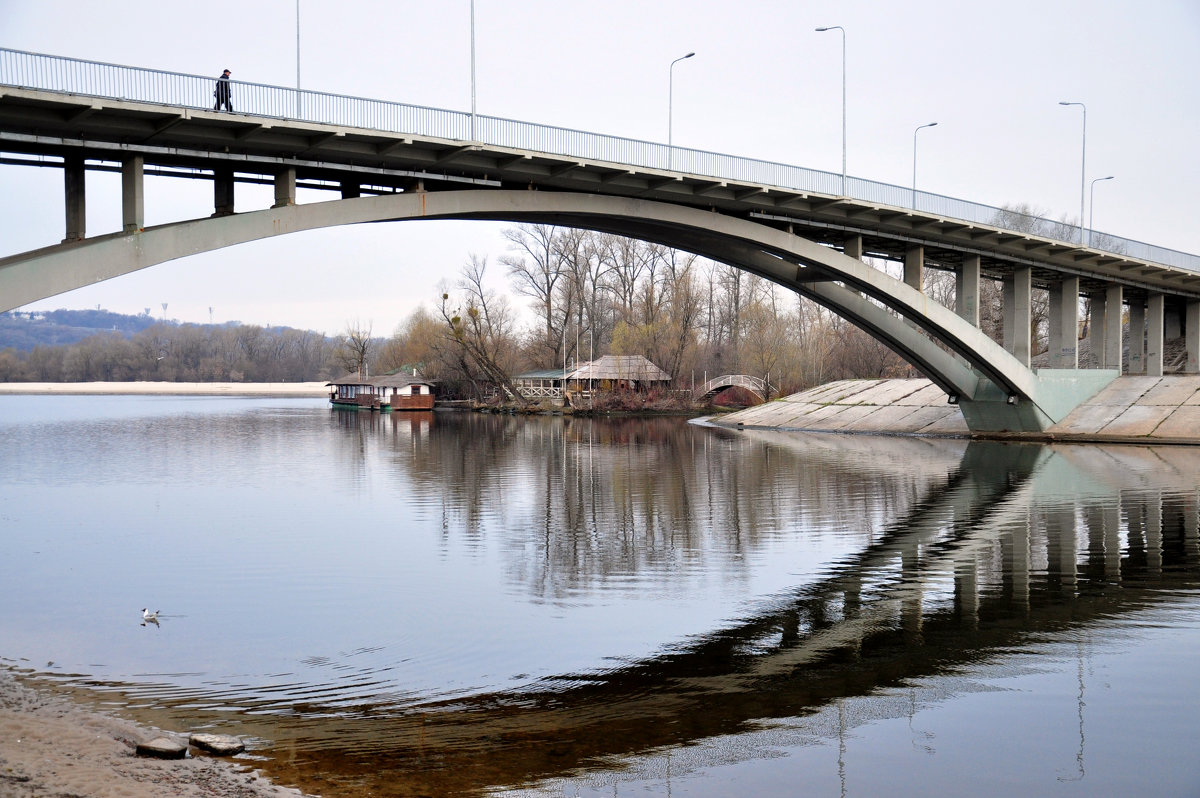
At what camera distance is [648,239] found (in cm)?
3416

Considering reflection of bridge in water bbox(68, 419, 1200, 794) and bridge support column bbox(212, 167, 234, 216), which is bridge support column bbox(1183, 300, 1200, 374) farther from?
bridge support column bbox(212, 167, 234, 216)

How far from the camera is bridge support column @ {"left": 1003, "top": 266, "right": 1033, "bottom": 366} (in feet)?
131

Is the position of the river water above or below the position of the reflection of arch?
below

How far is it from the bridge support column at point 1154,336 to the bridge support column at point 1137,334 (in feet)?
10.8

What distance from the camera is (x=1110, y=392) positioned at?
147 feet

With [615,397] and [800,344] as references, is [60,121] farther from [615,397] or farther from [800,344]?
[800,344]

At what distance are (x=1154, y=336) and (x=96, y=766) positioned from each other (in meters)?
50.3

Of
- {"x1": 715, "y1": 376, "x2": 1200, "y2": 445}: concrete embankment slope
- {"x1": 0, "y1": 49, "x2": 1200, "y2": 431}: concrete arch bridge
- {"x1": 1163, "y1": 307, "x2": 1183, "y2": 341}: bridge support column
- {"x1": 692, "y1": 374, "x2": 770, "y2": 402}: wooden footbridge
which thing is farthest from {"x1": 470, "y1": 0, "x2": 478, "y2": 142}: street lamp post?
{"x1": 692, "y1": 374, "x2": 770, "y2": 402}: wooden footbridge

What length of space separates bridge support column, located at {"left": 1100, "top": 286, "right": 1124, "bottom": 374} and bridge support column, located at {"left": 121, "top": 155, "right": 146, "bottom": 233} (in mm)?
41162

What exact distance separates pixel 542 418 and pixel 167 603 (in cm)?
6307

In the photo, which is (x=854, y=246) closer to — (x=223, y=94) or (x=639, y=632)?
(x=223, y=94)

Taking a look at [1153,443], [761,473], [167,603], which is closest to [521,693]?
[167,603]

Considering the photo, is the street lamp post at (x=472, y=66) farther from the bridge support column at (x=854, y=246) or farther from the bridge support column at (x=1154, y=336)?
the bridge support column at (x=1154, y=336)

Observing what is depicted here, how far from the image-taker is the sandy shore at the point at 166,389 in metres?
167
